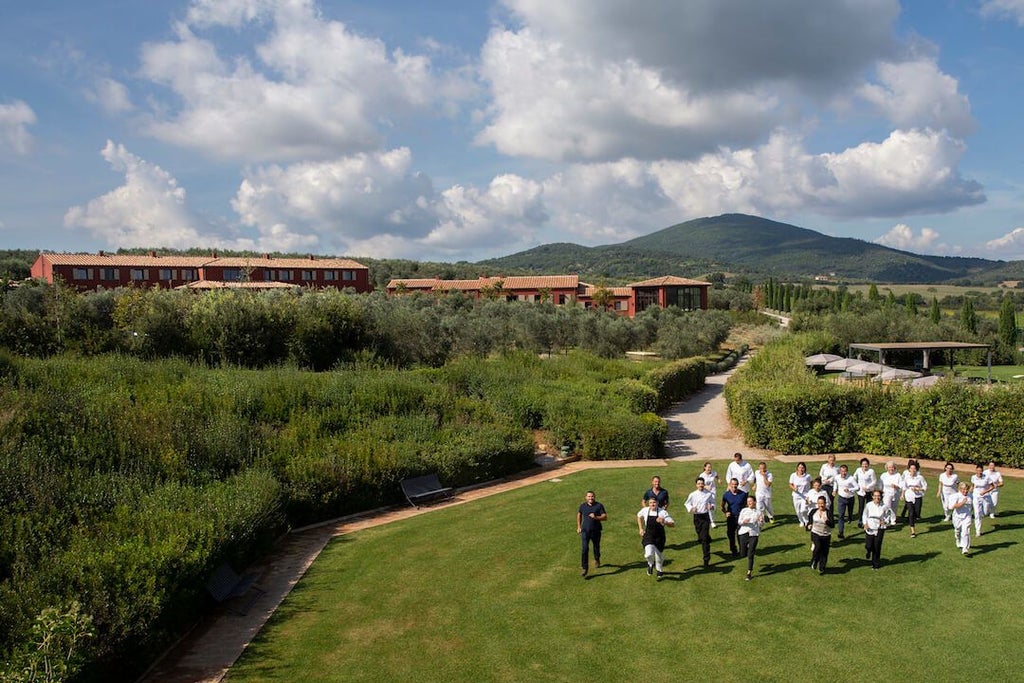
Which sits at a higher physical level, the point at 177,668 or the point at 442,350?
the point at 442,350

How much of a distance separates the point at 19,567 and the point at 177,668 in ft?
9.11

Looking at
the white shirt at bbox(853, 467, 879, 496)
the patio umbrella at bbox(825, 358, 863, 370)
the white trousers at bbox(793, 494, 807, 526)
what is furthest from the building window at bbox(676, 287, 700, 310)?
the white trousers at bbox(793, 494, 807, 526)

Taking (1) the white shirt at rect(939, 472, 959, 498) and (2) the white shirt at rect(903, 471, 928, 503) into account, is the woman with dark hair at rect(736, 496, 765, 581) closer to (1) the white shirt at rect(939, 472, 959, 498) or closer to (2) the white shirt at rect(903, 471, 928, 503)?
(2) the white shirt at rect(903, 471, 928, 503)

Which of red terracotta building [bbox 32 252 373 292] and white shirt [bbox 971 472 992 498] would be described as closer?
white shirt [bbox 971 472 992 498]

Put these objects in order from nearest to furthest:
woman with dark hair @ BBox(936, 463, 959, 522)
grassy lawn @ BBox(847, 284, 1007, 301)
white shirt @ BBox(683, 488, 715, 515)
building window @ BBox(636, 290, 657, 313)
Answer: white shirt @ BBox(683, 488, 715, 515)
woman with dark hair @ BBox(936, 463, 959, 522)
building window @ BBox(636, 290, 657, 313)
grassy lawn @ BBox(847, 284, 1007, 301)

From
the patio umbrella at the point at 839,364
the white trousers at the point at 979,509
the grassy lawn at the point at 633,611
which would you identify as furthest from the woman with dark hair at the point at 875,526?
the patio umbrella at the point at 839,364

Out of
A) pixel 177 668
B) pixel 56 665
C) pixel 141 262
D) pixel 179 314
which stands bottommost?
pixel 177 668

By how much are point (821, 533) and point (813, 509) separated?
5.70 feet

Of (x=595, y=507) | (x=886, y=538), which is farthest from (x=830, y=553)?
(x=595, y=507)

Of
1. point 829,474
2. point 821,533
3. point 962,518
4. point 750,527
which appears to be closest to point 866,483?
point 829,474

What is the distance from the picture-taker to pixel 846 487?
13352mm

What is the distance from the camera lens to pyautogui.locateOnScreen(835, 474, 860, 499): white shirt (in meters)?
13.3

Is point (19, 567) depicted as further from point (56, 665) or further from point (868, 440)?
point (868, 440)

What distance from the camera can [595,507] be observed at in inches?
454
